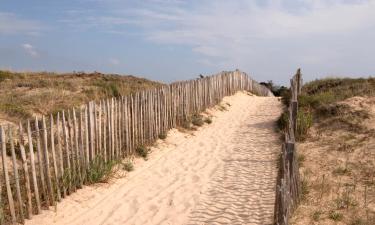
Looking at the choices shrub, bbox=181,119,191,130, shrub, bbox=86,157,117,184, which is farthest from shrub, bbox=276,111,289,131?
shrub, bbox=86,157,117,184

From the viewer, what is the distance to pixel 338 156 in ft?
28.7

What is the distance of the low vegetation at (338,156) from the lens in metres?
6.04

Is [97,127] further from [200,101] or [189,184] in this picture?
[200,101]

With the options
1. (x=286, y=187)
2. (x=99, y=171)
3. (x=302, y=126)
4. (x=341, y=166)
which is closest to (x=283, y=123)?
(x=302, y=126)

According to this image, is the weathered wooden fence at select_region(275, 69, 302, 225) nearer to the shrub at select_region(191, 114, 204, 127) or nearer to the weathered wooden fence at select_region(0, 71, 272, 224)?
the weathered wooden fence at select_region(0, 71, 272, 224)

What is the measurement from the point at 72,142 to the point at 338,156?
5.25 meters

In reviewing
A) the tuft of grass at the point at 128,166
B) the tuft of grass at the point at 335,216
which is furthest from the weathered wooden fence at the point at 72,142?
the tuft of grass at the point at 335,216

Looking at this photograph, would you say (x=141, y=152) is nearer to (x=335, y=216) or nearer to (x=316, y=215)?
(x=316, y=215)

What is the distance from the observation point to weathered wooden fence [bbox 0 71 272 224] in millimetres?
5707

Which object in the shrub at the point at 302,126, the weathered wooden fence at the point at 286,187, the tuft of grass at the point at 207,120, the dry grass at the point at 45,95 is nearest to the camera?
the weathered wooden fence at the point at 286,187

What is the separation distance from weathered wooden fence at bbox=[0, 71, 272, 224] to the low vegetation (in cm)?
337

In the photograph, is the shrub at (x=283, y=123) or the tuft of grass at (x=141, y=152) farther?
the shrub at (x=283, y=123)

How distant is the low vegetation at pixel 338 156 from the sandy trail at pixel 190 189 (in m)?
0.65

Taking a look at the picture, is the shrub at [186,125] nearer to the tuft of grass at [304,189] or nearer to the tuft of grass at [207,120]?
the tuft of grass at [207,120]
